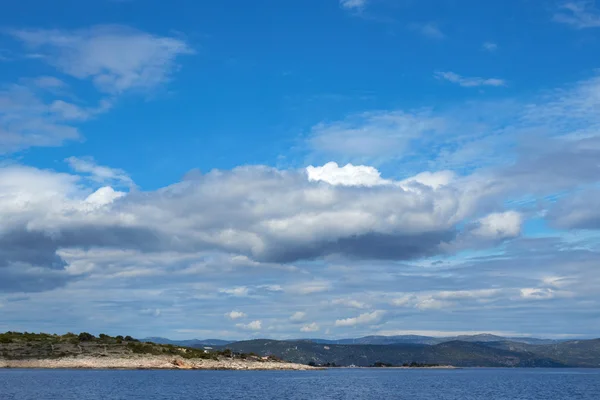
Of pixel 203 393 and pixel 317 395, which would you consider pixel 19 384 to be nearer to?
pixel 203 393

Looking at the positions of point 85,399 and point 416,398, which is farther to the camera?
point 416,398

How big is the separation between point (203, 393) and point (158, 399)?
A: 65.4 ft

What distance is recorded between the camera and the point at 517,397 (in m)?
151

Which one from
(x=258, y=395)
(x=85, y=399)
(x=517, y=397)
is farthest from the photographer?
(x=517, y=397)

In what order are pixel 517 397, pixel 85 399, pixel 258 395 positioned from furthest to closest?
pixel 517 397 → pixel 258 395 → pixel 85 399

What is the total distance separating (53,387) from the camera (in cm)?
14675

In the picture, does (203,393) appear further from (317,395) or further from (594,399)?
(594,399)

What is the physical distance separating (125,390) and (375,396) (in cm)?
5628

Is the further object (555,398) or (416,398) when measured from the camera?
(555,398)

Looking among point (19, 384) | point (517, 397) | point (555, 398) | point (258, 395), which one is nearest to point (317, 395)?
point (258, 395)

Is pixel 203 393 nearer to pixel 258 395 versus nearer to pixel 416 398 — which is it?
pixel 258 395

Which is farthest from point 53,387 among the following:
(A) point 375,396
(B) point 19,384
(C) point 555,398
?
(C) point 555,398

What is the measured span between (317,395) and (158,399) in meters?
36.7

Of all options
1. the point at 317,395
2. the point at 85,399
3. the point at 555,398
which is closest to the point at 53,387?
the point at 85,399
